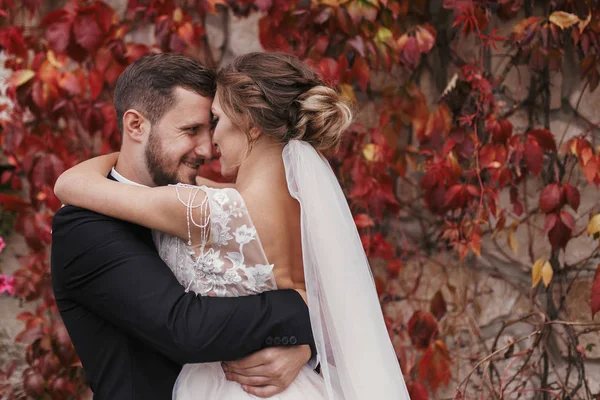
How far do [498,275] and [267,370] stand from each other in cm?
146

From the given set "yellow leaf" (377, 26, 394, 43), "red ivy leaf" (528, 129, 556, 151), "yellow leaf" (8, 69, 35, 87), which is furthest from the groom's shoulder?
"red ivy leaf" (528, 129, 556, 151)

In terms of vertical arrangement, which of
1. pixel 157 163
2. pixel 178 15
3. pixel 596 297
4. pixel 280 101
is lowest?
pixel 596 297

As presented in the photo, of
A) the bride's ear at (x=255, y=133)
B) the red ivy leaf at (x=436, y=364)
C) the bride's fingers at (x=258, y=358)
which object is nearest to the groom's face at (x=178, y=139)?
the bride's ear at (x=255, y=133)

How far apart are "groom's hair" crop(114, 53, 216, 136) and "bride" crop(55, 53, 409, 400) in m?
0.13

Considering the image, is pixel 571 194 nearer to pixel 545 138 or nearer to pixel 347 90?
pixel 545 138

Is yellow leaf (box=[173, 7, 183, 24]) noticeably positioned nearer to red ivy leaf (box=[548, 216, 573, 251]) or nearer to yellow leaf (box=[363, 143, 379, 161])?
yellow leaf (box=[363, 143, 379, 161])

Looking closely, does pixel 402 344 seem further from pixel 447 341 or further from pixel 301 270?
pixel 301 270

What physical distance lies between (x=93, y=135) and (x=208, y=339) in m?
1.59

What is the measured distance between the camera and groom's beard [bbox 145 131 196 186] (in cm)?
208

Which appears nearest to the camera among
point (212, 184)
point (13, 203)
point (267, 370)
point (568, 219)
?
point (267, 370)

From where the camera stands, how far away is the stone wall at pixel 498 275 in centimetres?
286

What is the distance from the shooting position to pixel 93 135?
302cm

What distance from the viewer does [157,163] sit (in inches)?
82.0

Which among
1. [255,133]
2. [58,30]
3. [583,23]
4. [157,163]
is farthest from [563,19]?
A: [58,30]
